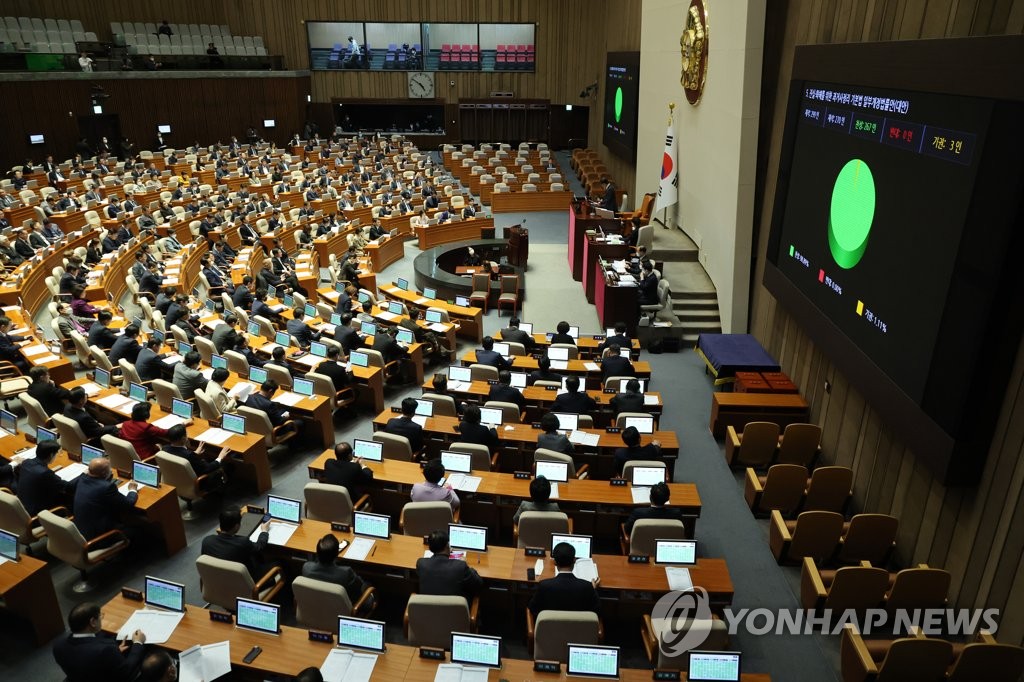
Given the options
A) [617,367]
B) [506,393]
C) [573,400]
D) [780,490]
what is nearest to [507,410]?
[506,393]

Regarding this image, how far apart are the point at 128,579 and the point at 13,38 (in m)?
27.1

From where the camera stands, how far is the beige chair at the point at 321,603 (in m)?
5.29

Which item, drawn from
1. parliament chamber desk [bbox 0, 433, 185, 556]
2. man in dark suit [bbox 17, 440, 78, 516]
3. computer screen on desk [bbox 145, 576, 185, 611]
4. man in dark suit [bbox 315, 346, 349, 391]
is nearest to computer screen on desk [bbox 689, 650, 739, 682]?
computer screen on desk [bbox 145, 576, 185, 611]

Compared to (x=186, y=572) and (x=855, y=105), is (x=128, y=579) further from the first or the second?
(x=855, y=105)

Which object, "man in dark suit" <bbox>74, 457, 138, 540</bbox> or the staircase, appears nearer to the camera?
"man in dark suit" <bbox>74, 457, 138, 540</bbox>

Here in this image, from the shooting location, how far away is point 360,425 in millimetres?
10078

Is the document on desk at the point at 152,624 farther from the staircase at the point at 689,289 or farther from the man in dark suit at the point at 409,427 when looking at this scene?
the staircase at the point at 689,289

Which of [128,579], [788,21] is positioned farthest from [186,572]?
[788,21]

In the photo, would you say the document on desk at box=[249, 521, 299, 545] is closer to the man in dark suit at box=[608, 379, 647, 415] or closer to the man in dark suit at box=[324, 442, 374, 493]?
the man in dark suit at box=[324, 442, 374, 493]

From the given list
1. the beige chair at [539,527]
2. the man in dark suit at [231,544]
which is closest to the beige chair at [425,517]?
the beige chair at [539,527]

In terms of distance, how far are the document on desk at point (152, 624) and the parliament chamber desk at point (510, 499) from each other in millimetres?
2209

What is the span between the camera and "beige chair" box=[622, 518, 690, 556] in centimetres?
613

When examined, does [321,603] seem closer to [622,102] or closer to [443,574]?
[443,574]

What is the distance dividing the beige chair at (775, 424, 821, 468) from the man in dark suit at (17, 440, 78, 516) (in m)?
8.04
